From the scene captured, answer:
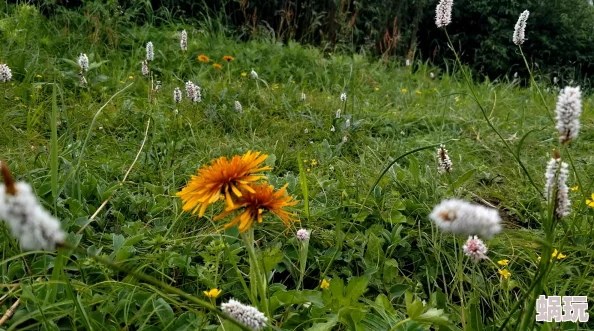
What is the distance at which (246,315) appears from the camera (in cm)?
61

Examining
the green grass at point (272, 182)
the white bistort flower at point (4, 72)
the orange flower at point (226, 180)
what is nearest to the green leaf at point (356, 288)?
the green grass at point (272, 182)

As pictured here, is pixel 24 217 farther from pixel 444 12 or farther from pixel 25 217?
pixel 444 12

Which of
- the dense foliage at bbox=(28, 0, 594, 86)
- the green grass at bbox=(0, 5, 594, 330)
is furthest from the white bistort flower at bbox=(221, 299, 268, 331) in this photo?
the dense foliage at bbox=(28, 0, 594, 86)

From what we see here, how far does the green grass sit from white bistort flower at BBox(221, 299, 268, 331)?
9cm

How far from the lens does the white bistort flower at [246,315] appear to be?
1.98ft

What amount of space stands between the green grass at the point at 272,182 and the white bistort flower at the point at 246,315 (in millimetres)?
87

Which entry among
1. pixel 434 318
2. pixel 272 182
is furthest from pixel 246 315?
pixel 272 182

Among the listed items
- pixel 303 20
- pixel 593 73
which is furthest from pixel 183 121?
pixel 593 73

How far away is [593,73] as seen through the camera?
359 inches

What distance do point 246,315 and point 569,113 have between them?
440mm

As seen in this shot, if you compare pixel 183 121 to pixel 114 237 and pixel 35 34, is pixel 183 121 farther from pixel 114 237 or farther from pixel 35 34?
pixel 35 34

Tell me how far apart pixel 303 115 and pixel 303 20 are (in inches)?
127

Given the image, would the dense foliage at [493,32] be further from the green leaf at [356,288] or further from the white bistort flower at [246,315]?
the white bistort flower at [246,315]

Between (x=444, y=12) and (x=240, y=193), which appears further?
(x=444, y=12)
